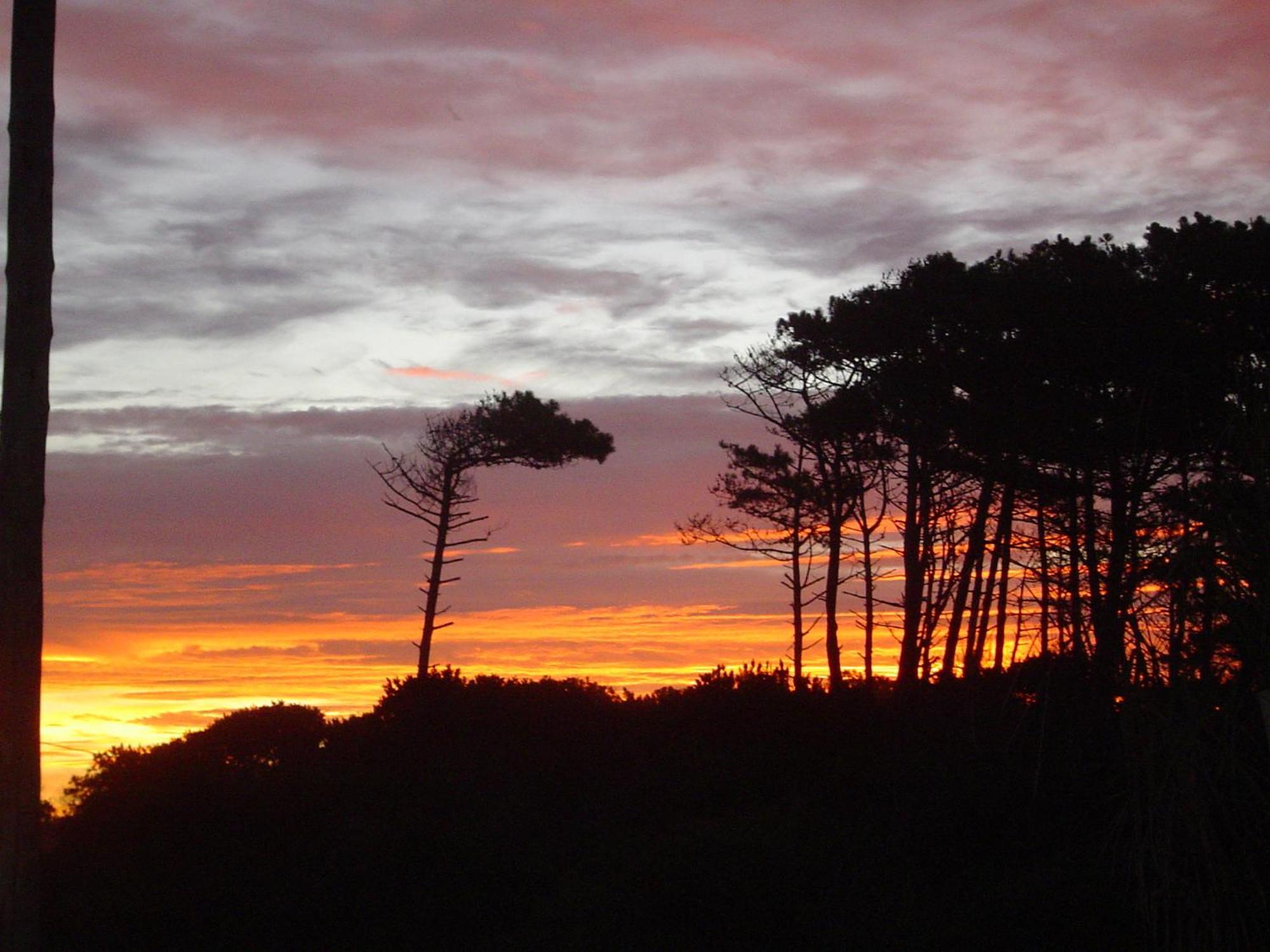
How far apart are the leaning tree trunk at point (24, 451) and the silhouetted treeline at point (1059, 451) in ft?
21.6

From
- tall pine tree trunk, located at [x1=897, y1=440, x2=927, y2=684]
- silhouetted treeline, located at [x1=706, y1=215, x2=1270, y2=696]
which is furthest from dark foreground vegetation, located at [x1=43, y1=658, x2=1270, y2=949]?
tall pine tree trunk, located at [x1=897, y1=440, x2=927, y2=684]

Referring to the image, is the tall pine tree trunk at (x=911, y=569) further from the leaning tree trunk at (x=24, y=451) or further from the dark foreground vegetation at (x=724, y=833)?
the leaning tree trunk at (x=24, y=451)

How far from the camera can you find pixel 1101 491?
14641 mm

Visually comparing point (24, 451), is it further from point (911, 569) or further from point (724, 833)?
point (911, 569)

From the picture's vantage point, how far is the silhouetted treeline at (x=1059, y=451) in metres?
9.41

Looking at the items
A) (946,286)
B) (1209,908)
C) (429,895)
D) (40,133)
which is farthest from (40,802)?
(946,286)

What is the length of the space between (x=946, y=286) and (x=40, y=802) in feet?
74.5

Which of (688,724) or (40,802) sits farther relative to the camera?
(688,724)

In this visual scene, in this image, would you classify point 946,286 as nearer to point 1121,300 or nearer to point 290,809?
point 1121,300

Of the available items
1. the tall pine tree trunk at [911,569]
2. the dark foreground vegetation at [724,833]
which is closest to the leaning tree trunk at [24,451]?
the dark foreground vegetation at [724,833]

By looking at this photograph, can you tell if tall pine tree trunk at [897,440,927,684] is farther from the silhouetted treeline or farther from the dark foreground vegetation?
the dark foreground vegetation

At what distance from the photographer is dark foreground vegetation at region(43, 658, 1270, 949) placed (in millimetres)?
9336

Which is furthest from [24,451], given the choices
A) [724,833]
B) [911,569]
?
[911,569]

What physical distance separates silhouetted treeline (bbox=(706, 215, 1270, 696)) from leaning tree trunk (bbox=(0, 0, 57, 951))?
658 cm
